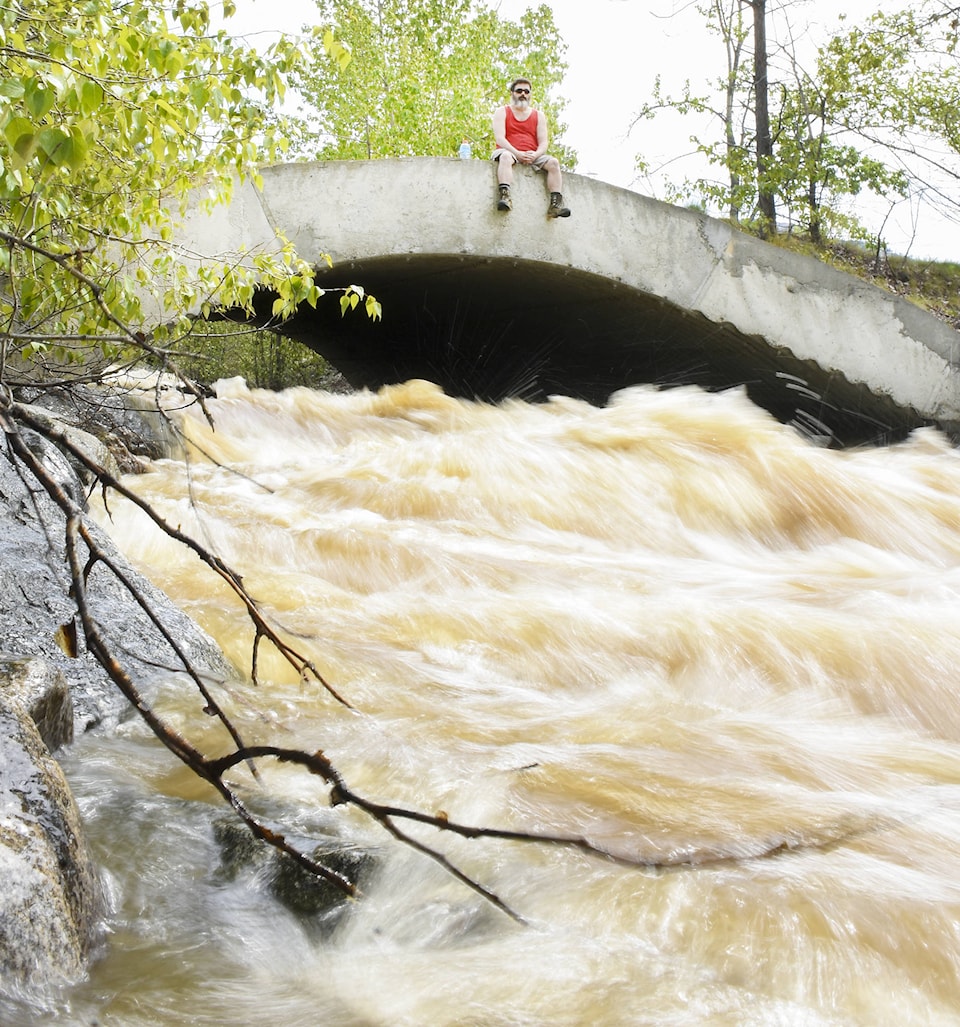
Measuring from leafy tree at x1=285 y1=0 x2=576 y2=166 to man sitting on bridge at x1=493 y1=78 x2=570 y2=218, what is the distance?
11.3 m

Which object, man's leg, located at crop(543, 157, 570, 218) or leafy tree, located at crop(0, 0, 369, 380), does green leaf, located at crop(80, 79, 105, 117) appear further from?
man's leg, located at crop(543, 157, 570, 218)

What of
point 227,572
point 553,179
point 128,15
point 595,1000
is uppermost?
point 553,179

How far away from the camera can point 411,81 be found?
2005 centimetres

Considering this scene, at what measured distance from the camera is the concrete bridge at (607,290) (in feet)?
25.5

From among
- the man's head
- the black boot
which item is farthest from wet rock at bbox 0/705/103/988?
the man's head

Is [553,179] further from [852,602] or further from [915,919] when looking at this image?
[915,919]

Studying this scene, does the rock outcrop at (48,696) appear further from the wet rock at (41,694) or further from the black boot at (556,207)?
the black boot at (556,207)

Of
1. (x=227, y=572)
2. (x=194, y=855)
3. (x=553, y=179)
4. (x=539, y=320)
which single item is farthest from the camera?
(x=539, y=320)

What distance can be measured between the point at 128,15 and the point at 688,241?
6.11 meters

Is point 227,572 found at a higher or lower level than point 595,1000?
higher

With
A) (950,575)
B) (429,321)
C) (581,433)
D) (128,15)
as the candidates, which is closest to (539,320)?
(429,321)

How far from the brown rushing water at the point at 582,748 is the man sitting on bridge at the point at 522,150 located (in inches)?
124

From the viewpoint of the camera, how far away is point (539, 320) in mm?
9633

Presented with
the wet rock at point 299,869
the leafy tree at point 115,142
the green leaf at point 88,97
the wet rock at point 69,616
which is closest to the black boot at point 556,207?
the leafy tree at point 115,142
